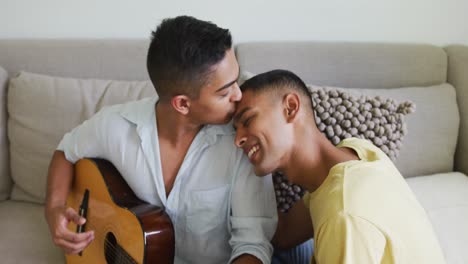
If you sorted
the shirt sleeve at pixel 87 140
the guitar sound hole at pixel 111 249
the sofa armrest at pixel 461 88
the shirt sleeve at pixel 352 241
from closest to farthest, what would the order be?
the shirt sleeve at pixel 352 241 < the guitar sound hole at pixel 111 249 < the shirt sleeve at pixel 87 140 < the sofa armrest at pixel 461 88

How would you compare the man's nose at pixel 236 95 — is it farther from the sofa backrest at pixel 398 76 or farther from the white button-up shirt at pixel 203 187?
the sofa backrest at pixel 398 76

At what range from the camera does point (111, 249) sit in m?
1.17

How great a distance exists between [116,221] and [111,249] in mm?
80

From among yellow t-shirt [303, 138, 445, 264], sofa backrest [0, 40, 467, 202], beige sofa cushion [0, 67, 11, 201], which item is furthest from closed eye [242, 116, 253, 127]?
beige sofa cushion [0, 67, 11, 201]

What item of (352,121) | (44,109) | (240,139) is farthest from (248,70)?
(44,109)

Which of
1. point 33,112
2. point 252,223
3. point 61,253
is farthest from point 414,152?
point 33,112

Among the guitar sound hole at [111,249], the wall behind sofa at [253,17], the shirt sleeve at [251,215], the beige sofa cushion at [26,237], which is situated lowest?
the beige sofa cushion at [26,237]

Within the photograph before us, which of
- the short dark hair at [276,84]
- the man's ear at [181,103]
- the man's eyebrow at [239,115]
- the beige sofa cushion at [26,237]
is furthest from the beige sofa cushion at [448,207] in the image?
the beige sofa cushion at [26,237]

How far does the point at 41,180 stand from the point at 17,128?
190 millimetres

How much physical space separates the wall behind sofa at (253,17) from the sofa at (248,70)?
127mm

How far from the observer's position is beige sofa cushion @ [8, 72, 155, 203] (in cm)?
152

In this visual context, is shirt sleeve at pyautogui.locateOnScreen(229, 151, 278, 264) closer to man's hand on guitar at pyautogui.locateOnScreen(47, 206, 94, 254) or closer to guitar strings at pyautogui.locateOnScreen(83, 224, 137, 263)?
guitar strings at pyautogui.locateOnScreen(83, 224, 137, 263)

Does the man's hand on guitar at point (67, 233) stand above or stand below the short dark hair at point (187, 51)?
below

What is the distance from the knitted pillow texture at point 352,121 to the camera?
1.31 metres
